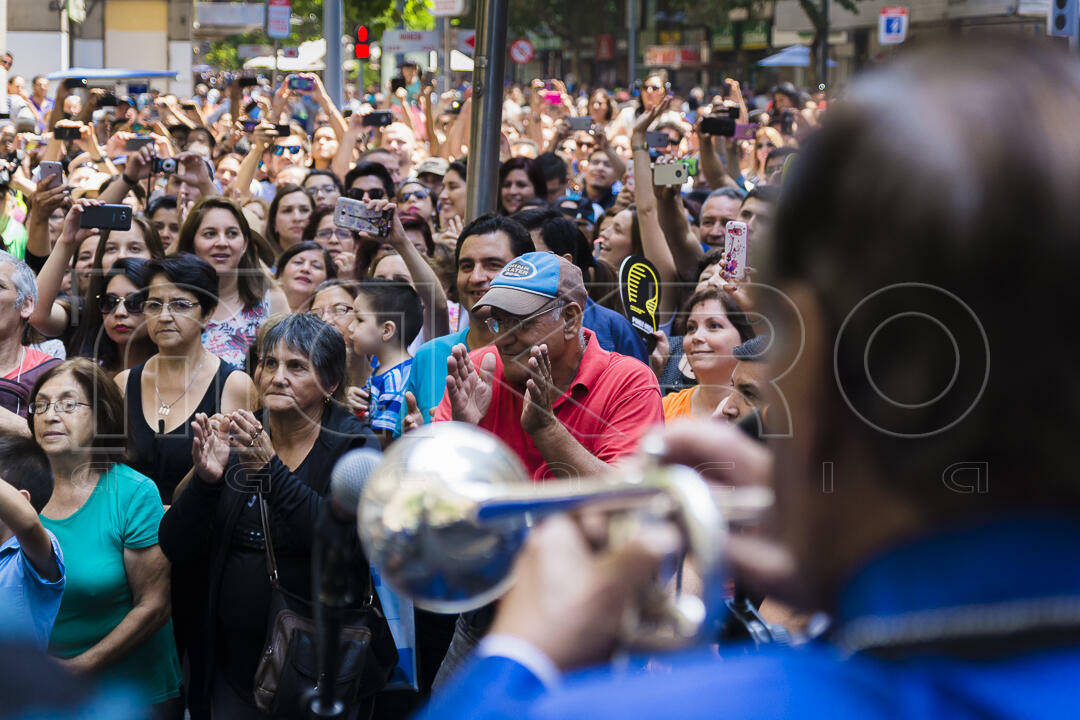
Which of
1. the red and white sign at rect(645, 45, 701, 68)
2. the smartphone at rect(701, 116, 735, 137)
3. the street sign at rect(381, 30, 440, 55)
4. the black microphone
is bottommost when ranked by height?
the black microphone

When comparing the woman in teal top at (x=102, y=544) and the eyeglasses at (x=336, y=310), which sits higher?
the eyeglasses at (x=336, y=310)

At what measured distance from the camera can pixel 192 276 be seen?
5.39 m

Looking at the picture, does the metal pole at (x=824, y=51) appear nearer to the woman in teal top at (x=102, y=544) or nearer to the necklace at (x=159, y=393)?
the necklace at (x=159, y=393)

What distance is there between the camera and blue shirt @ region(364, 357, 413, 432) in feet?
15.5

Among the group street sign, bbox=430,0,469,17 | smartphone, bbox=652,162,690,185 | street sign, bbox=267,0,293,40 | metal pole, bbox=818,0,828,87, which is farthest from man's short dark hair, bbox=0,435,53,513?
metal pole, bbox=818,0,828,87

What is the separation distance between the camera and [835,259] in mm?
793

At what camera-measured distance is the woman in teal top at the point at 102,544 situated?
411cm

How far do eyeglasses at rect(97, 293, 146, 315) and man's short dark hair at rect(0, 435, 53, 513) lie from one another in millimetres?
1327

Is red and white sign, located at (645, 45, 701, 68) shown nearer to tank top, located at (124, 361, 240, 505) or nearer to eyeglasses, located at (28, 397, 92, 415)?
tank top, located at (124, 361, 240, 505)

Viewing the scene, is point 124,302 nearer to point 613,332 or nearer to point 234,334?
point 234,334

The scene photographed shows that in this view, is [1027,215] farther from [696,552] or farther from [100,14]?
[100,14]

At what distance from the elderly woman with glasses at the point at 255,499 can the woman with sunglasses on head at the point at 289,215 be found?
3498mm

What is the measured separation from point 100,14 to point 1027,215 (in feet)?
145

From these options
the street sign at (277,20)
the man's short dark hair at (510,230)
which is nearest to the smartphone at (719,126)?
the man's short dark hair at (510,230)
